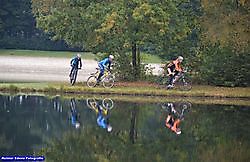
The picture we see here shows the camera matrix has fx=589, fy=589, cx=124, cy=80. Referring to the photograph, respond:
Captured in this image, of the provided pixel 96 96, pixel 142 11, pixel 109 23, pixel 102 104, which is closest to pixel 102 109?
pixel 102 104

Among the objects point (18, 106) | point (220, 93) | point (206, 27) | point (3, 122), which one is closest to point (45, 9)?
point (206, 27)

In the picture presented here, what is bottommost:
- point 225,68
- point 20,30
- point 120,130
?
point 120,130

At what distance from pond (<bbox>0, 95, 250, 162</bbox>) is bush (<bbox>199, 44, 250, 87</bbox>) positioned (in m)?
8.67

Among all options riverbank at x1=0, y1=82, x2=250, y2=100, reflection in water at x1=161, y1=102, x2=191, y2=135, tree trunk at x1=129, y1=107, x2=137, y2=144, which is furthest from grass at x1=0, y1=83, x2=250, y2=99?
tree trunk at x1=129, y1=107, x2=137, y2=144

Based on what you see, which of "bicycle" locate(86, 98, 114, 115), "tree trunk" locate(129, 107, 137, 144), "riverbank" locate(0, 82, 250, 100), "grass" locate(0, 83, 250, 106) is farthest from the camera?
"riverbank" locate(0, 82, 250, 100)

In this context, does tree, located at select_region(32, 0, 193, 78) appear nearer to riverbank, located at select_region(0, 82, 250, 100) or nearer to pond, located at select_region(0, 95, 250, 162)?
riverbank, located at select_region(0, 82, 250, 100)

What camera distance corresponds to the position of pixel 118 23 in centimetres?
3081

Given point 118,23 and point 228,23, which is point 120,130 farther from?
point 228,23

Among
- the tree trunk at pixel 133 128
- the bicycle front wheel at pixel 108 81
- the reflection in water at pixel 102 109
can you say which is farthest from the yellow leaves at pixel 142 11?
the tree trunk at pixel 133 128

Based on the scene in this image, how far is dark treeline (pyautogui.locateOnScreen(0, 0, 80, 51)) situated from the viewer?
215 feet

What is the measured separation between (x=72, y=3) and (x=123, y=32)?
3.40 m

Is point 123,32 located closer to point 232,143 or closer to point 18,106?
point 18,106

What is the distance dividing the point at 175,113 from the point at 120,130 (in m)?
4.96

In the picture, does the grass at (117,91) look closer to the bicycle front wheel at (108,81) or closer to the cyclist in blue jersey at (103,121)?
the bicycle front wheel at (108,81)
